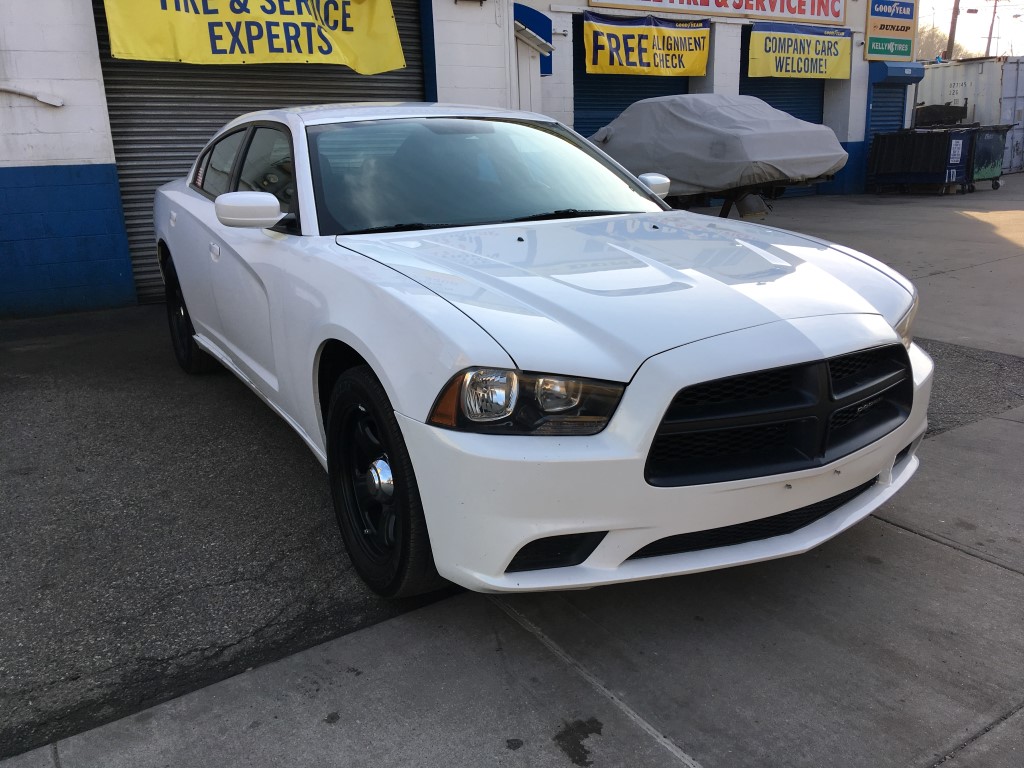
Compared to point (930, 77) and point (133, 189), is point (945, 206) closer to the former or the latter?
point (930, 77)

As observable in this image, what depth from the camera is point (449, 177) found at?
3.66 metres

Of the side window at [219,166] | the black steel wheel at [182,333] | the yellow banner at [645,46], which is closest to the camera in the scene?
the side window at [219,166]

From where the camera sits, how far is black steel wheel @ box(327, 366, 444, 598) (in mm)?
2529

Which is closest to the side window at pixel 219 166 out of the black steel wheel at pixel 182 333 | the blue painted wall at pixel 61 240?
the black steel wheel at pixel 182 333

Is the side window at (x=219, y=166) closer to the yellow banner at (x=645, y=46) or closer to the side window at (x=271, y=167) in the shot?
the side window at (x=271, y=167)

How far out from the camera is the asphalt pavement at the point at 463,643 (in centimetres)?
223

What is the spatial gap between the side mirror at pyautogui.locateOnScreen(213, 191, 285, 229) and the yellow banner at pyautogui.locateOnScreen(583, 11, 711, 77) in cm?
1178

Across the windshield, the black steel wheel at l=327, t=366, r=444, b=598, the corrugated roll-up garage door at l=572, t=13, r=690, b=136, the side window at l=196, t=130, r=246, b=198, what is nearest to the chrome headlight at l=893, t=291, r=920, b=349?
the windshield

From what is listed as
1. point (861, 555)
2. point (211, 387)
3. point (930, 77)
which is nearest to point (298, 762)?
point (861, 555)

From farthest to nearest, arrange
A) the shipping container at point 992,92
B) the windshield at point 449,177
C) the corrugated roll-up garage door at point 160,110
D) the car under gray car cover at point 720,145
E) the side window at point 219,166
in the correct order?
the shipping container at point 992,92, the car under gray car cover at point 720,145, the corrugated roll-up garage door at point 160,110, the side window at point 219,166, the windshield at point 449,177

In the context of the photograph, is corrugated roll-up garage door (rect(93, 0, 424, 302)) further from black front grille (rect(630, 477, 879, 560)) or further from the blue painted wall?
black front grille (rect(630, 477, 879, 560))

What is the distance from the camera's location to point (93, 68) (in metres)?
7.73

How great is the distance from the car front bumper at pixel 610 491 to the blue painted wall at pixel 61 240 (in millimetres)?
6689

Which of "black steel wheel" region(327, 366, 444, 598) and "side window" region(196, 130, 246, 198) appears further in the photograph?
"side window" region(196, 130, 246, 198)
